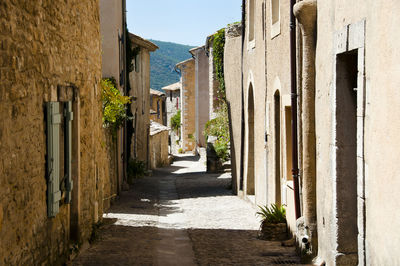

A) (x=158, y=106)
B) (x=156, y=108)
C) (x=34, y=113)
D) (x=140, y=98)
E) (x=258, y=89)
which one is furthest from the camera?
(x=158, y=106)

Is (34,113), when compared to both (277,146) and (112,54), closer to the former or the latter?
(277,146)

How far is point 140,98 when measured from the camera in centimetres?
2603

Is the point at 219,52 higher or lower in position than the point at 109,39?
higher

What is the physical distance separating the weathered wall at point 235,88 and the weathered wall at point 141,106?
6.68 m

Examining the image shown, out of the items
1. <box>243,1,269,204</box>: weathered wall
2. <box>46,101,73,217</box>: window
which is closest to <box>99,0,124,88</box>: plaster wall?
<box>243,1,269,204</box>: weathered wall

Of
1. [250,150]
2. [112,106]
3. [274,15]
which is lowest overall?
[250,150]

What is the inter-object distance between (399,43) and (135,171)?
17708 millimetres

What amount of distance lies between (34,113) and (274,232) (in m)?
5.13

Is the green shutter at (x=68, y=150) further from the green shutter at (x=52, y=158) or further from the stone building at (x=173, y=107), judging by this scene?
the stone building at (x=173, y=107)

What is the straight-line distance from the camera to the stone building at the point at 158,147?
31031 millimetres

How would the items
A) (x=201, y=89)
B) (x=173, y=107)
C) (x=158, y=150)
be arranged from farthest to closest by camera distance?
(x=173, y=107)
(x=201, y=89)
(x=158, y=150)

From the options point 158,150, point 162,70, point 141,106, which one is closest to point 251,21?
point 141,106

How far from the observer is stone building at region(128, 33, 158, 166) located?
Result: 2409 cm

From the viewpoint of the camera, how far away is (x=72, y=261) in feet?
25.0
